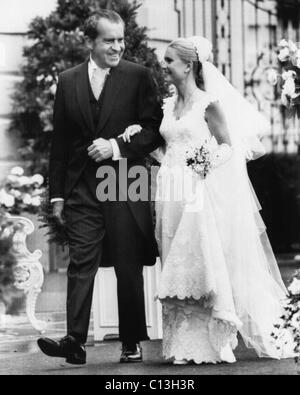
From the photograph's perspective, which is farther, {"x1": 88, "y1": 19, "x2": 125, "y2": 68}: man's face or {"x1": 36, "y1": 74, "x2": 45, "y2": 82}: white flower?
{"x1": 36, "y1": 74, "x2": 45, "y2": 82}: white flower

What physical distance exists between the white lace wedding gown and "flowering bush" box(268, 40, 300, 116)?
1.47ft

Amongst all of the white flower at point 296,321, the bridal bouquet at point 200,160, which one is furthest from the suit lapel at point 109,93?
the white flower at point 296,321

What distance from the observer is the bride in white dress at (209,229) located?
7883mm

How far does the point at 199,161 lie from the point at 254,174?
7.62 m

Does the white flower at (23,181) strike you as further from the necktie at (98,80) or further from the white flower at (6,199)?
the necktie at (98,80)

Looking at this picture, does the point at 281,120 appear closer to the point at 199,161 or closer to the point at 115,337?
the point at 115,337

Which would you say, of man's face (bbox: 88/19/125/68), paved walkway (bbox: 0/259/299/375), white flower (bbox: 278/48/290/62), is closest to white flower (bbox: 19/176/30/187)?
paved walkway (bbox: 0/259/299/375)

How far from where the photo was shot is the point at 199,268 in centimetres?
789

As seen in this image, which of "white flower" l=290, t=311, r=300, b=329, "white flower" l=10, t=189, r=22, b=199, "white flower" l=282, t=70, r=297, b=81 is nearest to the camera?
"white flower" l=290, t=311, r=300, b=329

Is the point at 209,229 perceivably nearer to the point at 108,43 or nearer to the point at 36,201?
the point at 108,43

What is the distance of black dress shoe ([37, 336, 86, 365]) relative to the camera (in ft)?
24.8

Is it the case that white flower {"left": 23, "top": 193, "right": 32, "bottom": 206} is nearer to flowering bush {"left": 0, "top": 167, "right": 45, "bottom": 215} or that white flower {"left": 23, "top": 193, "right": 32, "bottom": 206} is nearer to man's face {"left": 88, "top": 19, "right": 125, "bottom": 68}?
flowering bush {"left": 0, "top": 167, "right": 45, "bottom": 215}

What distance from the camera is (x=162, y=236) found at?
26.8 ft

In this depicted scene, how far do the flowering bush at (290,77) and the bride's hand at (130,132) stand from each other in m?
0.89
